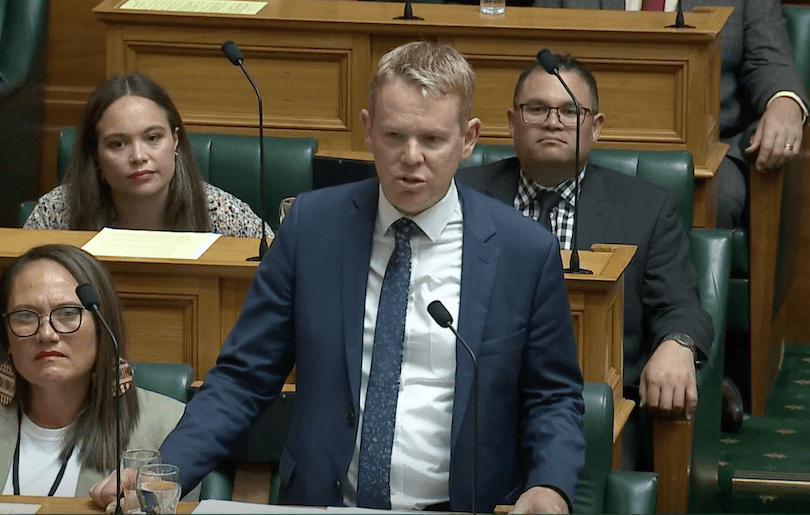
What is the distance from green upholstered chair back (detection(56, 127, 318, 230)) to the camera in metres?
3.33

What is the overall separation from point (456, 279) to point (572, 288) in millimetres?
484

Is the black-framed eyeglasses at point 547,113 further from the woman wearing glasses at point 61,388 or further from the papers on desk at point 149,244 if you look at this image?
the woman wearing glasses at point 61,388

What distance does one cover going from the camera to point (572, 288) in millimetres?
2311

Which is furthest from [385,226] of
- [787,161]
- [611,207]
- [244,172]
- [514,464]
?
[787,161]

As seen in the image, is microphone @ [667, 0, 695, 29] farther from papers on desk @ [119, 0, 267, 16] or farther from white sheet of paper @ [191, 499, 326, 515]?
white sheet of paper @ [191, 499, 326, 515]

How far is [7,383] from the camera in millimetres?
2098

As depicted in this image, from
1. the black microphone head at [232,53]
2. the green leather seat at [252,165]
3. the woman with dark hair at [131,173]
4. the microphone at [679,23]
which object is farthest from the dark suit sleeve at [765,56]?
the black microphone head at [232,53]

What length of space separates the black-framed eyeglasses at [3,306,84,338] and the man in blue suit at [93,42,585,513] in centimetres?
29

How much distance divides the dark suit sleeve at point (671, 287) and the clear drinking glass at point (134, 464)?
1345 mm

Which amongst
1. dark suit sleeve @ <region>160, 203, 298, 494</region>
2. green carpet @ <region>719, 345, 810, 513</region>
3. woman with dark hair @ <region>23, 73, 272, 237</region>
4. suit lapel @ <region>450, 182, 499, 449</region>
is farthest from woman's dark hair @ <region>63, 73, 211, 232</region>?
green carpet @ <region>719, 345, 810, 513</region>

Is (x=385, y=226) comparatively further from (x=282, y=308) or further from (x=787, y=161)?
(x=787, y=161)

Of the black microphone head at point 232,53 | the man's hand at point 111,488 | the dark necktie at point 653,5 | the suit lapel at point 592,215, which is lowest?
the man's hand at point 111,488

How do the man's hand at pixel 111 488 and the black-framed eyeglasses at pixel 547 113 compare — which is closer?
the man's hand at pixel 111 488

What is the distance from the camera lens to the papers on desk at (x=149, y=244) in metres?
2.46
